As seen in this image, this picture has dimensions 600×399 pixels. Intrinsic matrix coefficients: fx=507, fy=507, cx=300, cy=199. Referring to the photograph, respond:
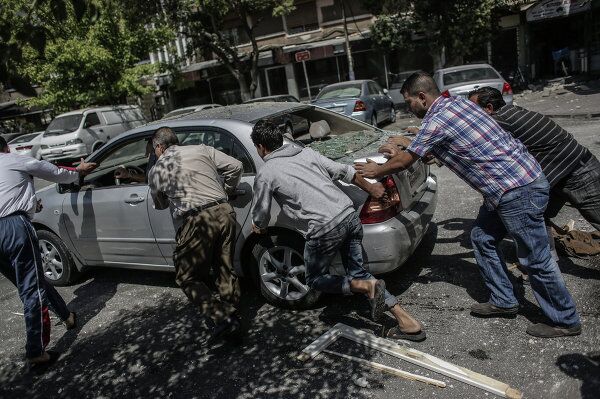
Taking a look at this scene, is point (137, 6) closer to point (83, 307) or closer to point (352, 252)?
point (83, 307)

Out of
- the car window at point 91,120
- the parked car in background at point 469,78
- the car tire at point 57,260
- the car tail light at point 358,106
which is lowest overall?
the car tire at point 57,260

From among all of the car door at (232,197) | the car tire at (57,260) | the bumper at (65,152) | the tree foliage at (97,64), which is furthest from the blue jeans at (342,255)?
the tree foliage at (97,64)

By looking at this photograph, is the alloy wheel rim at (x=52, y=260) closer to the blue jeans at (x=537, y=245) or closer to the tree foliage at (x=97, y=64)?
A: the blue jeans at (x=537, y=245)

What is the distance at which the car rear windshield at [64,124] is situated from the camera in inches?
682

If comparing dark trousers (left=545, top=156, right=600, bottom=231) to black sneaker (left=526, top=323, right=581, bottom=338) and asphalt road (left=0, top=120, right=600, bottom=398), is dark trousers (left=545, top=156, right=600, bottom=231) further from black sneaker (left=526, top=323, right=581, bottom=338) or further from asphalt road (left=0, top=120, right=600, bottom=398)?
black sneaker (left=526, top=323, right=581, bottom=338)

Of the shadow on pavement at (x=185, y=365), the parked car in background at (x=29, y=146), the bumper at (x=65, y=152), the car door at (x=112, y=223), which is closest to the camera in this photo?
the shadow on pavement at (x=185, y=365)

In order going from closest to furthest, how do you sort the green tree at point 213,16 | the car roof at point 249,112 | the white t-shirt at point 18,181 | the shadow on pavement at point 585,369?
the shadow on pavement at point 585,369 → the white t-shirt at point 18,181 → the car roof at point 249,112 → the green tree at point 213,16

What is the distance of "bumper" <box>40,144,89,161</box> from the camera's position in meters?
16.8

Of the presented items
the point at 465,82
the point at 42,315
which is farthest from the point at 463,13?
the point at 42,315

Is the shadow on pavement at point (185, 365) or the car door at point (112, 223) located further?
the car door at point (112, 223)

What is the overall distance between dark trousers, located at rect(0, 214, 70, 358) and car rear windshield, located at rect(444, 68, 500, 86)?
1216 cm

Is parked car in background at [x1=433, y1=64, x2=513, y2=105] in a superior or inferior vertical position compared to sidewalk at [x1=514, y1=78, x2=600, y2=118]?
superior

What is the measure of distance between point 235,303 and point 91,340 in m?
1.38

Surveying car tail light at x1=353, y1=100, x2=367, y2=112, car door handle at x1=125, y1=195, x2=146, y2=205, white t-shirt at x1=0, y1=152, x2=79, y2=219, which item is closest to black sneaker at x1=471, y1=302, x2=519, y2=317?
car door handle at x1=125, y1=195, x2=146, y2=205
